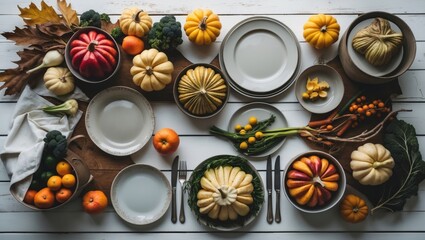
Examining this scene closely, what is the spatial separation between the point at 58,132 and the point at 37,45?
0.47 meters

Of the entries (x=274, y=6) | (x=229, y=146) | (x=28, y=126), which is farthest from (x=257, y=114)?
(x=28, y=126)

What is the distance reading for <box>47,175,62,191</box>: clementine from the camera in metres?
1.91

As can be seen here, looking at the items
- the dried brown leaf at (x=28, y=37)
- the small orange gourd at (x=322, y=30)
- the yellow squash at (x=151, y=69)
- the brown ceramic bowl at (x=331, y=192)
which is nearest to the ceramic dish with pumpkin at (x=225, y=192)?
the brown ceramic bowl at (x=331, y=192)

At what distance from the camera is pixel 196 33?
208 centimetres

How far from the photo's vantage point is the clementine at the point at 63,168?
1.95m

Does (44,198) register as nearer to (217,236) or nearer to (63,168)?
(63,168)

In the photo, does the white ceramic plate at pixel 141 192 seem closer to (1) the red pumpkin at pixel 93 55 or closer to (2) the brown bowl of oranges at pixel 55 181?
(2) the brown bowl of oranges at pixel 55 181

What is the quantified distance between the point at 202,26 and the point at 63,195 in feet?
3.36

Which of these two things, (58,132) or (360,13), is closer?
(58,132)

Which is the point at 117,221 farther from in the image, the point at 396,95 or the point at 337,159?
the point at 396,95

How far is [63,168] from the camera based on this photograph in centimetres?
195

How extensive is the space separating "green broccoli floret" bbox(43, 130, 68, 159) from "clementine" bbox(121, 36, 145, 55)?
530 millimetres

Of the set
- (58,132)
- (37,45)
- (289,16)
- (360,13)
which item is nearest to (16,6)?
(37,45)

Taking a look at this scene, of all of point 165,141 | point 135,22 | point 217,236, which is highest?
point 135,22
